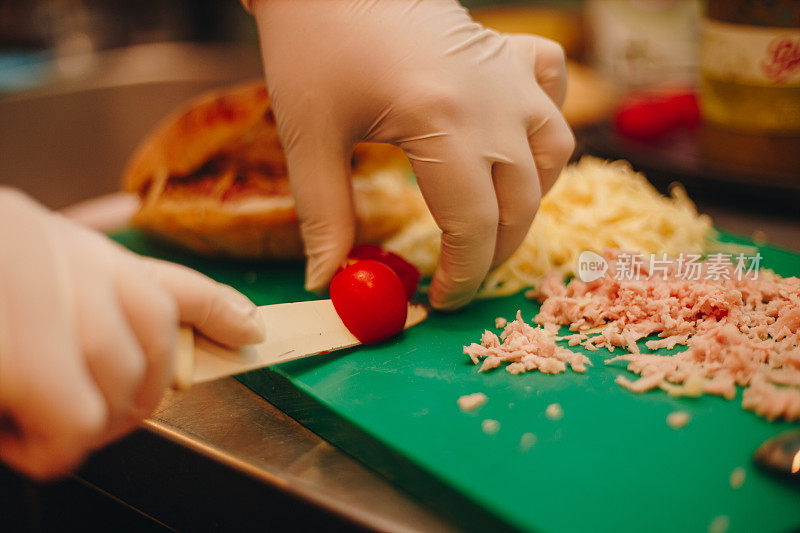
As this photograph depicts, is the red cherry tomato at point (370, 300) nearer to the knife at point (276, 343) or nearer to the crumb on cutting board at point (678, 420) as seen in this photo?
the knife at point (276, 343)

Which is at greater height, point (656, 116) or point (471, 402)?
point (656, 116)

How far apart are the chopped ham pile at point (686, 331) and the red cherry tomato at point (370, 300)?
0.53 feet

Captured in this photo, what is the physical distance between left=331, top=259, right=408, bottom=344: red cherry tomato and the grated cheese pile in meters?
0.28

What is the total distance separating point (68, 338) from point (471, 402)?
60cm

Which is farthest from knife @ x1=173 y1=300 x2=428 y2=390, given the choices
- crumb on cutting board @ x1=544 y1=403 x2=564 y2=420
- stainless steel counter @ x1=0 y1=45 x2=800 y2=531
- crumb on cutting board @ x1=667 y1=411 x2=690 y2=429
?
crumb on cutting board @ x1=667 y1=411 x2=690 y2=429

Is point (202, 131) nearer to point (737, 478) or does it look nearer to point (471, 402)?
point (471, 402)

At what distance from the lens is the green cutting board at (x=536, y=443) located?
34.4 inches

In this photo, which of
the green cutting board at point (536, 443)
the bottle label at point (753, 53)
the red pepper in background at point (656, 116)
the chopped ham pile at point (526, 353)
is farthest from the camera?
the red pepper in background at point (656, 116)

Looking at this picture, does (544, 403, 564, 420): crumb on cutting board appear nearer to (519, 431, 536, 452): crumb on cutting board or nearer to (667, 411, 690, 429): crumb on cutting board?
(519, 431, 536, 452): crumb on cutting board

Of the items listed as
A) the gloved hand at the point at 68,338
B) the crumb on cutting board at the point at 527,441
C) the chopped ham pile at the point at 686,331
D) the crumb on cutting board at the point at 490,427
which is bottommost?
the crumb on cutting board at the point at 527,441

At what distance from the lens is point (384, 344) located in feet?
4.26

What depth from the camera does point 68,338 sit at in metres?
0.76

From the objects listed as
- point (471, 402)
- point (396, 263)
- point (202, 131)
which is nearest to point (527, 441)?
point (471, 402)


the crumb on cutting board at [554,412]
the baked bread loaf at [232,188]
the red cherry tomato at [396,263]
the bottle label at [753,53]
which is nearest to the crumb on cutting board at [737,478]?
the crumb on cutting board at [554,412]
